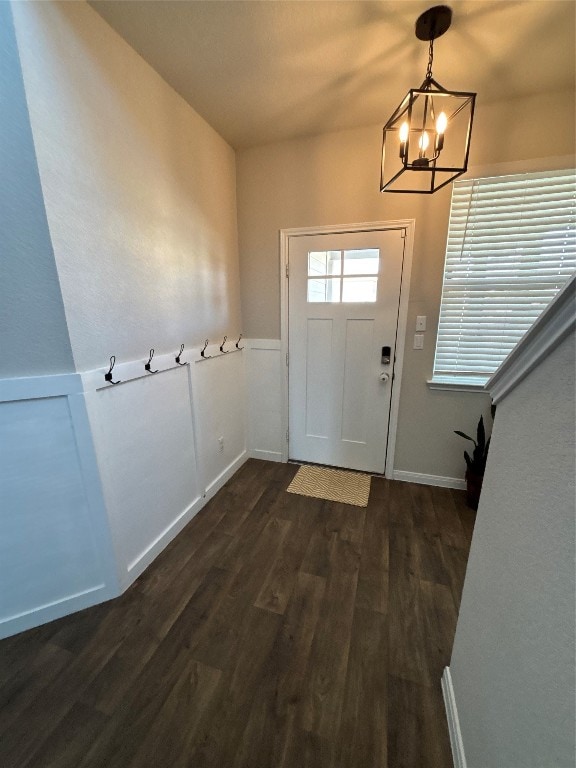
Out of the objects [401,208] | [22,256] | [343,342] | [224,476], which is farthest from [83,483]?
[401,208]

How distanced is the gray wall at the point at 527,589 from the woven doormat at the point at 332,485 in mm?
1328

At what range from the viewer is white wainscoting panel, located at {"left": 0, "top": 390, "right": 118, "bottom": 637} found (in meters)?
1.21

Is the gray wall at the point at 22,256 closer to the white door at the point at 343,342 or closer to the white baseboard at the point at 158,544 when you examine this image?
the white baseboard at the point at 158,544

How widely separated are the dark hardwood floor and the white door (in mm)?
811

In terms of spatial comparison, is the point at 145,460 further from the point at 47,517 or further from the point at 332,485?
the point at 332,485

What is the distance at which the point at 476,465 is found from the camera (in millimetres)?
2111

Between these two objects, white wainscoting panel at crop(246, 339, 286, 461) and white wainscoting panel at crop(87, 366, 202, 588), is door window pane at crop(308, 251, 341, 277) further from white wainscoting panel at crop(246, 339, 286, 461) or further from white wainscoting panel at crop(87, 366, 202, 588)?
white wainscoting panel at crop(87, 366, 202, 588)

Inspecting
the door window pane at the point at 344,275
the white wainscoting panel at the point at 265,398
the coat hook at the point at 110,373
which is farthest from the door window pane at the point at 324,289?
the coat hook at the point at 110,373

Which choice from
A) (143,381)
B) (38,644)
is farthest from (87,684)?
(143,381)

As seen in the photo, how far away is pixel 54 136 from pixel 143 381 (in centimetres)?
102

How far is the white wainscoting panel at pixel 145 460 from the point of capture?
141 cm

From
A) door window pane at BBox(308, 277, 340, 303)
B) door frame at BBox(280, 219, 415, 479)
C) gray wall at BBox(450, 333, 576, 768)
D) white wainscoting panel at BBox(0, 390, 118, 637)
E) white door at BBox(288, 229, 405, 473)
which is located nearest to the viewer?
gray wall at BBox(450, 333, 576, 768)

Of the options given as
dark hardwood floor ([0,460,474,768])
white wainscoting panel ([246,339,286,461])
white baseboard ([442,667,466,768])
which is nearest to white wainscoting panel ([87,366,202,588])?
dark hardwood floor ([0,460,474,768])

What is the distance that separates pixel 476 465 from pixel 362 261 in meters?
1.66
